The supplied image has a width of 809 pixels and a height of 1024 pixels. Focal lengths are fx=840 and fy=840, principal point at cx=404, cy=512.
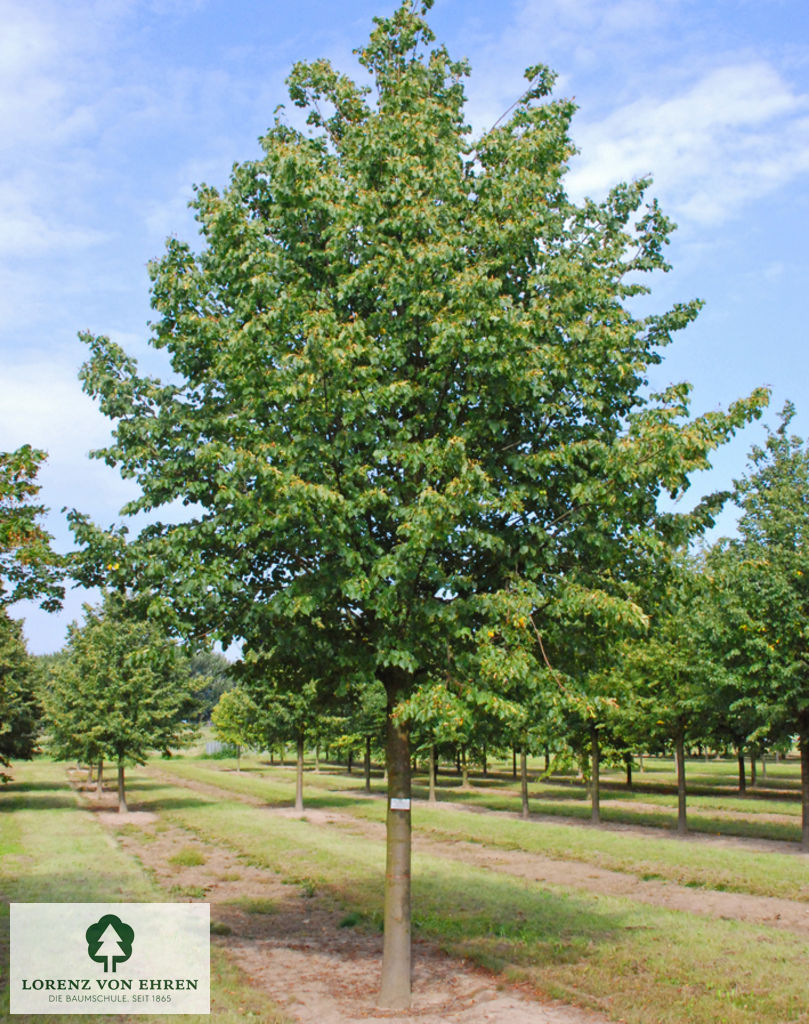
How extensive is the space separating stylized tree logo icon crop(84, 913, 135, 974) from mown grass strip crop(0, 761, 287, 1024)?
3.18 feet

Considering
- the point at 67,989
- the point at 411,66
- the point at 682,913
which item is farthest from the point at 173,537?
the point at 682,913

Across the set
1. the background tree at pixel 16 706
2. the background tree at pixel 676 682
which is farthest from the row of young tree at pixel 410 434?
the background tree at pixel 16 706

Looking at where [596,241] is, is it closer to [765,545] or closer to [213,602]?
[213,602]

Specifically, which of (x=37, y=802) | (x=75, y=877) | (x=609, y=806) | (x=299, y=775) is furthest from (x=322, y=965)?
(x=37, y=802)

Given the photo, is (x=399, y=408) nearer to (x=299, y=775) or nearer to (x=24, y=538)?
(x=24, y=538)

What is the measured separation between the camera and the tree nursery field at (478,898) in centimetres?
912

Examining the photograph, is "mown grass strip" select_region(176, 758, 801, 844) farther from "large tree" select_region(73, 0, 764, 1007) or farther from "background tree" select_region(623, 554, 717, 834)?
"large tree" select_region(73, 0, 764, 1007)

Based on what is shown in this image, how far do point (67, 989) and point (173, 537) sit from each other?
15.9ft

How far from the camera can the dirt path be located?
8.66m

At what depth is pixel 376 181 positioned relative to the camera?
33.0 feet

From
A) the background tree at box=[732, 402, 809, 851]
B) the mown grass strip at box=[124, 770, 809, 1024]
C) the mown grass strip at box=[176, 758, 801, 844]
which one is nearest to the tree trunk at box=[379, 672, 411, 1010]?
the mown grass strip at box=[124, 770, 809, 1024]

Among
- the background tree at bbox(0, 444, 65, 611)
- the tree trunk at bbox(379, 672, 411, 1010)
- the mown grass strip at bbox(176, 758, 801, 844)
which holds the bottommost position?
the mown grass strip at bbox(176, 758, 801, 844)

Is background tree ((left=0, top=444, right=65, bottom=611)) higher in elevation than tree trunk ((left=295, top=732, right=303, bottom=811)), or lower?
higher

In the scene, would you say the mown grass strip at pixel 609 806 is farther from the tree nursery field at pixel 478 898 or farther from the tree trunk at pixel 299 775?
the tree trunk at pixel 299 775
